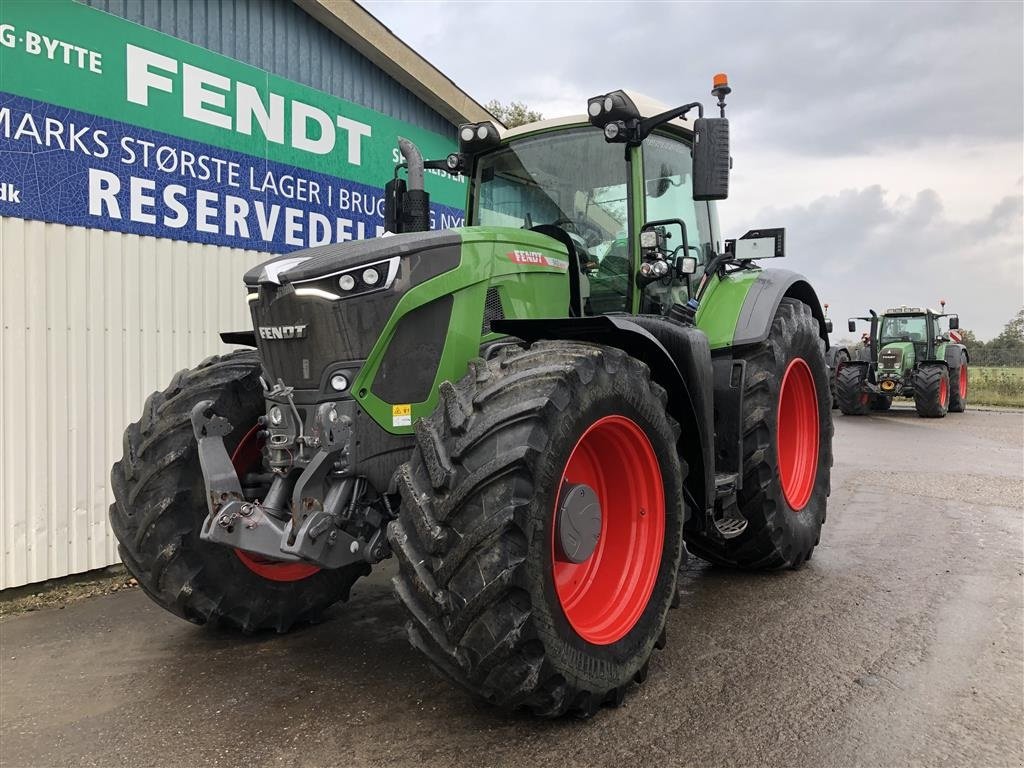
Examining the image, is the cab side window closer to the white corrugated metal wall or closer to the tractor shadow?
the tractor shadow

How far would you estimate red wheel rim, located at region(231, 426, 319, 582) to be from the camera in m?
Result: 3.53

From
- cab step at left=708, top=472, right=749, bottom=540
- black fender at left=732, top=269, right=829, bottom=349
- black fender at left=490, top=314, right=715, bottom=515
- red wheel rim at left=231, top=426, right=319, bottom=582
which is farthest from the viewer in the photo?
black fender at left=732, top=269, right=829, bottom=349

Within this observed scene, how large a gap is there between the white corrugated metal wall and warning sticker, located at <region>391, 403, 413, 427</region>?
2.92 metres

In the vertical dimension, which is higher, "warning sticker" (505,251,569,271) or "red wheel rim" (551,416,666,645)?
"warning sticker" (505,251,569,271)

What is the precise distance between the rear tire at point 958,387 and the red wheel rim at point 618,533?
1674 centimetres

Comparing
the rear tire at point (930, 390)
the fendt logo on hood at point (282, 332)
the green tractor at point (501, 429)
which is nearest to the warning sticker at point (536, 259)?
the green tractor at point (501, 429)

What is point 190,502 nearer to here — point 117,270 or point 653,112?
point 117,270

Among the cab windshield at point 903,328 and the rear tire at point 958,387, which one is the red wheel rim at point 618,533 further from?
the rear tire at point 958,387

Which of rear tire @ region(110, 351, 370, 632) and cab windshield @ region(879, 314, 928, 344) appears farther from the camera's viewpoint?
cab windshield @ region(879, 314, 928, 344)

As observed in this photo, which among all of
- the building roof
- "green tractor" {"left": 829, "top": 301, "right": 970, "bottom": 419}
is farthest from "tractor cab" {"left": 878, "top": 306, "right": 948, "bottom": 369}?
the building roof

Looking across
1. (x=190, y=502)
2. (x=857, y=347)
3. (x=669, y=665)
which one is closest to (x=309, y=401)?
(x=190, y=502)

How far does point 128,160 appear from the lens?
5.01 m

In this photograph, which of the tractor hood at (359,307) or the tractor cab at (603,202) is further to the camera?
the tractor cab at (603,202)

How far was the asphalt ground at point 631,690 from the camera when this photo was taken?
2.65 meters
